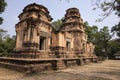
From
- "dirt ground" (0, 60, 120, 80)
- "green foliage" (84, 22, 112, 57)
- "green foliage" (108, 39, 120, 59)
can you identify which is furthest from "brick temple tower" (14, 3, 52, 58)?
"green foliage" (108, 39, 120, 59)

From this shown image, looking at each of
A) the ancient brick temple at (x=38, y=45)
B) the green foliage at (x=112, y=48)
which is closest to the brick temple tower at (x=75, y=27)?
the ancient brick temple at (x=38, y=45)

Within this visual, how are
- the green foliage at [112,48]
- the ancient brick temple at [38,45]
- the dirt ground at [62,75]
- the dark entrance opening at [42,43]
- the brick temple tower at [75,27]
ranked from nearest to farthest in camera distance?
the dirt ground at [62,75] → the ancient brick temple at [38,45] → the dark entrance opening at [42,43] → the brick temple tower at [75,27] → the green foliage at [112,48]

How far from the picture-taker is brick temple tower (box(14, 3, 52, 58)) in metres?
11.4

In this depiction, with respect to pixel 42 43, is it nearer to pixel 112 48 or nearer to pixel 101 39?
pixel 101 39

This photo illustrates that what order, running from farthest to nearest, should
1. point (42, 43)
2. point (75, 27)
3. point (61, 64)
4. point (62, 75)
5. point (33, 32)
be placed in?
point (75, 27) → point (42, 43) → point (33, 32) → point (61, 64) → point (62, 75)

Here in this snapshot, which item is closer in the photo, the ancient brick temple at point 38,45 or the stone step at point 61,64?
the ancient brick temple at point 38,45

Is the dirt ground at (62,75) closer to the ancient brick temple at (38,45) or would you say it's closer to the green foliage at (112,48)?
the ancient brick temple at (38,45)

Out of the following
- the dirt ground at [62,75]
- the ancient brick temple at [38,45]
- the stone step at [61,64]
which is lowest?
the dirt ground at [62,75]

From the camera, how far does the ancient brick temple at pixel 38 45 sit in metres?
9.94

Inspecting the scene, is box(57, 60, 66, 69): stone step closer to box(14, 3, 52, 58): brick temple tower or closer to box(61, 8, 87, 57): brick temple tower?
box(14, 3, 52, 58): brick temple tower

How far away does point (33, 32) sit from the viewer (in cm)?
1192

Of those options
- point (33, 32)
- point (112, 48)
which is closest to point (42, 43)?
point (33, 32)

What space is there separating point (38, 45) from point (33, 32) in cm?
136

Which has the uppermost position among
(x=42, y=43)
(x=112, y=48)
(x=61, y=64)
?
(x=112, y=48)
